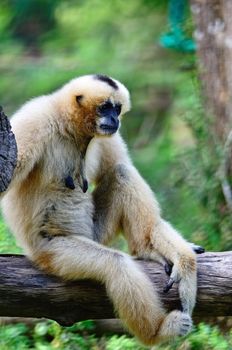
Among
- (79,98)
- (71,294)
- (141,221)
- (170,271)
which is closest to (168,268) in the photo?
(170,271)

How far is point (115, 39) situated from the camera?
16109 mm

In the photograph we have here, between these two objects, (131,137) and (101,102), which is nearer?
(101,102)

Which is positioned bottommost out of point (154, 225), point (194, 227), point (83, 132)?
point (194, 227)

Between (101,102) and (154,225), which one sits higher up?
(101,102)

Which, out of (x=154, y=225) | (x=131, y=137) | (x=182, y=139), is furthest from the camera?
(x=131, y=137)

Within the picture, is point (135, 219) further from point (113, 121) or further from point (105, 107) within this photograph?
point (105, 107)

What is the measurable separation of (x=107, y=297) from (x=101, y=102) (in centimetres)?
163

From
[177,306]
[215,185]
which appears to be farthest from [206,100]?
[177,306]

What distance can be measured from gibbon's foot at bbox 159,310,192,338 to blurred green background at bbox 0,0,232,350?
11.6 feet

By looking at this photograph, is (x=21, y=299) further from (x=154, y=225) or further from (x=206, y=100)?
(x=206, y=100)

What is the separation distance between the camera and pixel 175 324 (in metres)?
6.58

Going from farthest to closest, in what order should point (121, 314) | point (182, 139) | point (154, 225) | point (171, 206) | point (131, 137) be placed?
point (131, 137)
point (182, 139)
point (171, 206)
point (154, 225)
point (121, 314)

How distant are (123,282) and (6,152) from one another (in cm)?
127

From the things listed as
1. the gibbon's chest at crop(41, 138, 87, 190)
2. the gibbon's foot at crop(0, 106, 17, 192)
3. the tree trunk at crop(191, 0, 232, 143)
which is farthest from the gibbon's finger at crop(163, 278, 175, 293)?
the tree trunk at crop(191, 0, 232, 143)
